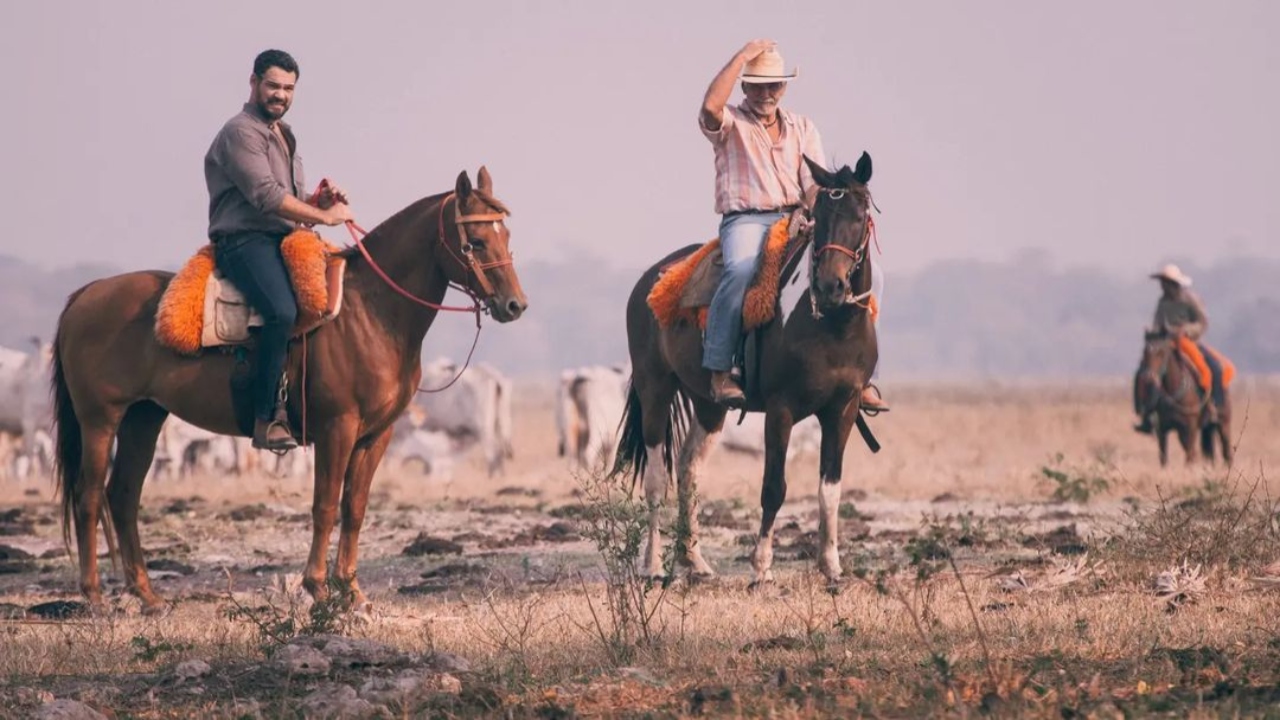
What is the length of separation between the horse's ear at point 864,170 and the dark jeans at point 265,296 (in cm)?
327

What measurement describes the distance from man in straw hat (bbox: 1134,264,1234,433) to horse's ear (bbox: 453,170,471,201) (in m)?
16.3

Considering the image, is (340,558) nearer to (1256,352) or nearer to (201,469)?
(201,469)

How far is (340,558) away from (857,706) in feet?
15.2

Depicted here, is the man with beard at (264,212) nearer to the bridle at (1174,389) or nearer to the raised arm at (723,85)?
the raised arm at (723,85)

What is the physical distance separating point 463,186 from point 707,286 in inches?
87.5

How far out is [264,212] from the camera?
11.0 meters

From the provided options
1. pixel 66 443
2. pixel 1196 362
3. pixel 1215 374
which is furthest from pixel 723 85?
pixel 1215 374

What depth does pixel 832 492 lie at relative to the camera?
12.1 metres

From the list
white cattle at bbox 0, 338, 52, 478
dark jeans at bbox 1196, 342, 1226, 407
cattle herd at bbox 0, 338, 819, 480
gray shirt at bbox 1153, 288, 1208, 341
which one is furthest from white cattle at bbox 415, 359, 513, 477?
dark jeans at bbox 1196, 342, 1226, 407

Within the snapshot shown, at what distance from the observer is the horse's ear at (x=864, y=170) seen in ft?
37.6

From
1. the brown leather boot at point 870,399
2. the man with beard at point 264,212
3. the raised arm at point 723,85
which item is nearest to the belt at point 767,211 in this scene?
the raised arm at point 723,85

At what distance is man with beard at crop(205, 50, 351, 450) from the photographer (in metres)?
11.0

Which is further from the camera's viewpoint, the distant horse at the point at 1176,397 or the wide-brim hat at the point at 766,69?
the distant horse at the point at 1176,397

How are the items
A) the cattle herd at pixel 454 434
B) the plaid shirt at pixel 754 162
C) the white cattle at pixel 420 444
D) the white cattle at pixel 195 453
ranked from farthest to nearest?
the white cattle at pixel 420 444, the cattle herd at pixel 454 434, the white cattle at pixel 195 453, the plaid shirt at pixel 754 162
